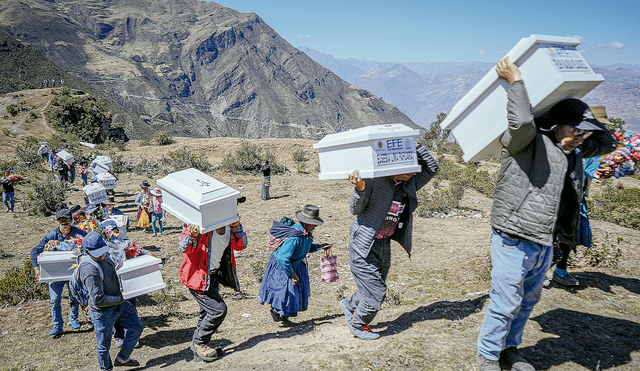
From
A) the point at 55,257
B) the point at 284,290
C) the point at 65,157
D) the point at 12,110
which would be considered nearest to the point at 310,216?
the point at 284,290

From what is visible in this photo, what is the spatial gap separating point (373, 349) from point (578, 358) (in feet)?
5.43

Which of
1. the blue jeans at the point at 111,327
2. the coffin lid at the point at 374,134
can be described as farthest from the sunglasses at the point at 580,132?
the blue jeans at the point at 111,327

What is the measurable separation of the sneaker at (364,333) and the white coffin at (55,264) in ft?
12.3

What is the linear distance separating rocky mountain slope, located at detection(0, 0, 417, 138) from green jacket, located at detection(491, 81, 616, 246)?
89707 mm

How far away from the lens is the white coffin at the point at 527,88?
6.77 ft

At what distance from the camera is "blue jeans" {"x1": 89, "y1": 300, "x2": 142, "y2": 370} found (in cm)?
359

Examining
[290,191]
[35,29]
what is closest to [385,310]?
[290,191]

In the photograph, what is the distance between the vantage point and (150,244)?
347 inches

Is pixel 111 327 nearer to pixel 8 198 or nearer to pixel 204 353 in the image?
pixel 204 353

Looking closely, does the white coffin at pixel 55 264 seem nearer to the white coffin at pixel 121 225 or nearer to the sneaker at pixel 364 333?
the white coffin at pixel 121 225

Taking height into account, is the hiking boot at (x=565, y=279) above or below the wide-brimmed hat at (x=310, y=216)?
below

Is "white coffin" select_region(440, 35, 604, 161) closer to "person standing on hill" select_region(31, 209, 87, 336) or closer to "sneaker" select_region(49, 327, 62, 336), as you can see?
"person standing on hill" select_region(31, 209, 87, 336)

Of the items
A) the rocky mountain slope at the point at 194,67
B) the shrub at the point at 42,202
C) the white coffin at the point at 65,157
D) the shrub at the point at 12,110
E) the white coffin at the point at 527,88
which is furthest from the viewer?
the rocky mountain slope at the point at 194,67

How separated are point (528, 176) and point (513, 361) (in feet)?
4.82
